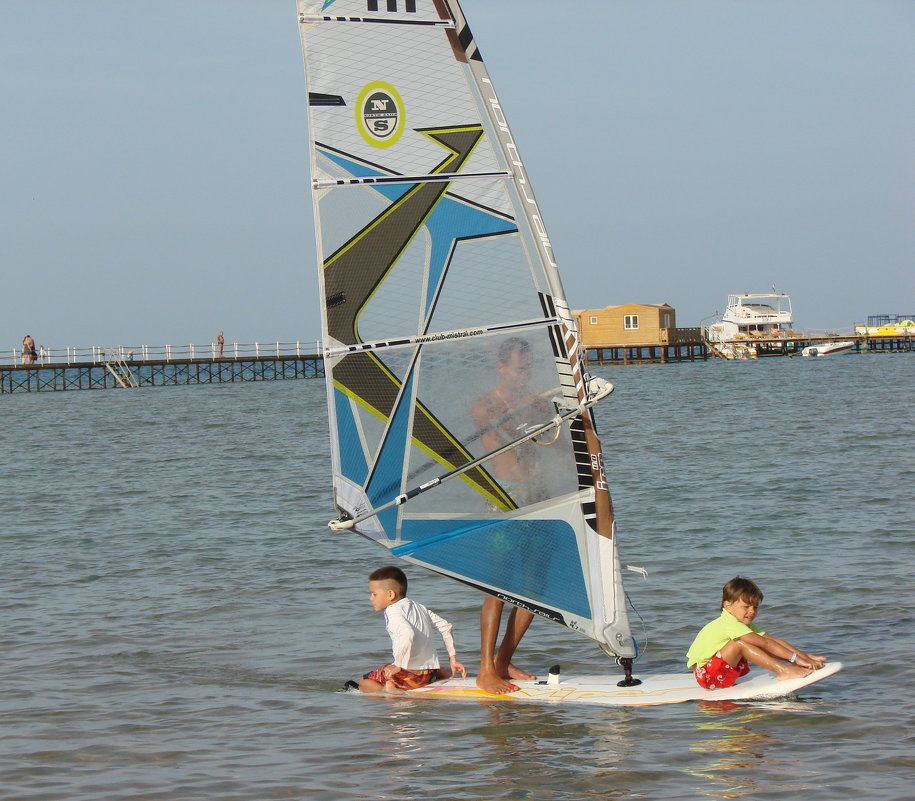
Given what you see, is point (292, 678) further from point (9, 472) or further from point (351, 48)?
point (9, 472)

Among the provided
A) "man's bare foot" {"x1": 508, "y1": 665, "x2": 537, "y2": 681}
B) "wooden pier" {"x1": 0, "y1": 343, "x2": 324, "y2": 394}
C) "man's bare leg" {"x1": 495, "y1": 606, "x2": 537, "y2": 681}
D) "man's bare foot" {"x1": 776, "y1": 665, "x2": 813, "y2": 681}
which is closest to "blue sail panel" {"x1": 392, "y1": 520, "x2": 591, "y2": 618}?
"man's bare leg" {"x1": 495, "y1": 606, "x2": 537, "y2": 681}

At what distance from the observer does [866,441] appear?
24.0 m

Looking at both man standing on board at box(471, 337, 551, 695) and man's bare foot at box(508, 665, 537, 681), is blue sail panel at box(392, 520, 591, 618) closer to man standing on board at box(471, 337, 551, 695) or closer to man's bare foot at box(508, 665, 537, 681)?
man standing on board at box(471, 337, 551, 695)

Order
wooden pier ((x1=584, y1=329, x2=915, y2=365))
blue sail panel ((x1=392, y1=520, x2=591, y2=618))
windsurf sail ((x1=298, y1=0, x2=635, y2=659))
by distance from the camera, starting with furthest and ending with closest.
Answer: wooden pier ((x1=584, y1=329, x2=915, y2=365))
blue sail panel ((x1=392, y1=520, x2=591, y2=618))
windsurf sail ((x1=298, y1=0, x2=635, y2=659))

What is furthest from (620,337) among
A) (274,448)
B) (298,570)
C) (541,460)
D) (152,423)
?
(541,460)

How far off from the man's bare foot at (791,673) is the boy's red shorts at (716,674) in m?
0.27

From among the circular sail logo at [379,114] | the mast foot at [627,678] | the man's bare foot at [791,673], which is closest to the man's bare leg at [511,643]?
the mast foot at [627,678]

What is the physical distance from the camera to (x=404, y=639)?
728cm

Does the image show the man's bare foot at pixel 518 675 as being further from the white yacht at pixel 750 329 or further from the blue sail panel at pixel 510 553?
the white yacht at pixel 750 329

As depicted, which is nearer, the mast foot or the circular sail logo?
the circular sail logo

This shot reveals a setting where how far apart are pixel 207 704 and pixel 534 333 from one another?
310 centimetres

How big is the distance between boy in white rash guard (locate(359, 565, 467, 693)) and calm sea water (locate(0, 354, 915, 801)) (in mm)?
176

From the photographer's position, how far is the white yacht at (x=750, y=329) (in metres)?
82.9

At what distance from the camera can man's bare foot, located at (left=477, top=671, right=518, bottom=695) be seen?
724 cm
